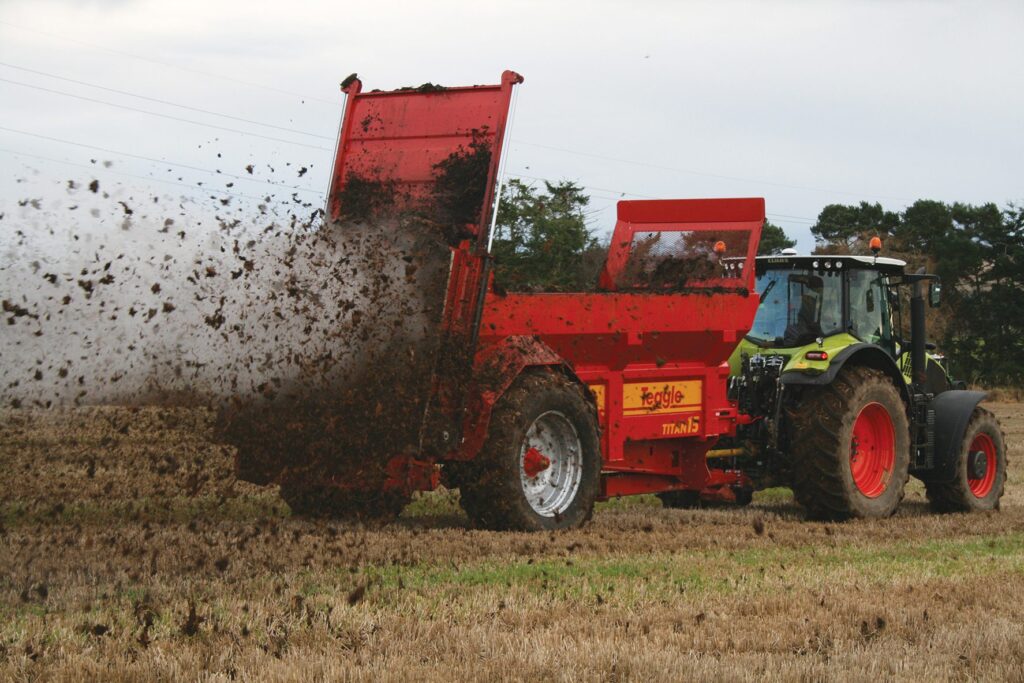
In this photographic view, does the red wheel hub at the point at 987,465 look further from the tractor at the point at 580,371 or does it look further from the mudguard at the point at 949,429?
the mudguard at the point at 949,429

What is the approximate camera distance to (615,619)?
219 inches

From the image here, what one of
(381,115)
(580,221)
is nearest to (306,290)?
(381,115)

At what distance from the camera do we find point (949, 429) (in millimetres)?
10977

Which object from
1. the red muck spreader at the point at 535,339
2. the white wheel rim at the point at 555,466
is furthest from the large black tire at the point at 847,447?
the white wheel rim at the point at 555,466

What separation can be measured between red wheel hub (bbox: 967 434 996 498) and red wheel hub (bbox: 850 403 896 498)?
1.20m

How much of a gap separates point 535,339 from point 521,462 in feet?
2.50

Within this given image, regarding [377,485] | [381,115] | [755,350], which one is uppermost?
[381,115]

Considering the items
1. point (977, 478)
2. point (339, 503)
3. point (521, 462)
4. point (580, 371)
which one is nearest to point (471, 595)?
point (521, 462)

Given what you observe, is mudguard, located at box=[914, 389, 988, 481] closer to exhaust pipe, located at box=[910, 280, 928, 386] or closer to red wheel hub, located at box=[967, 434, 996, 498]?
exhaust pipe, located at box=[910, 280, 928, 386]

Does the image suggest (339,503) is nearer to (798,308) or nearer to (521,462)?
(521,462)

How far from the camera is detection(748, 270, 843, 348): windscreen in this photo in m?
10.4

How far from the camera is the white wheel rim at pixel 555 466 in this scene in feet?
28.3

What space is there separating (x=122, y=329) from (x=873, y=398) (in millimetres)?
5385

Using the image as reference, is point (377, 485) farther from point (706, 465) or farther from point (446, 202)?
point (706, 465)
